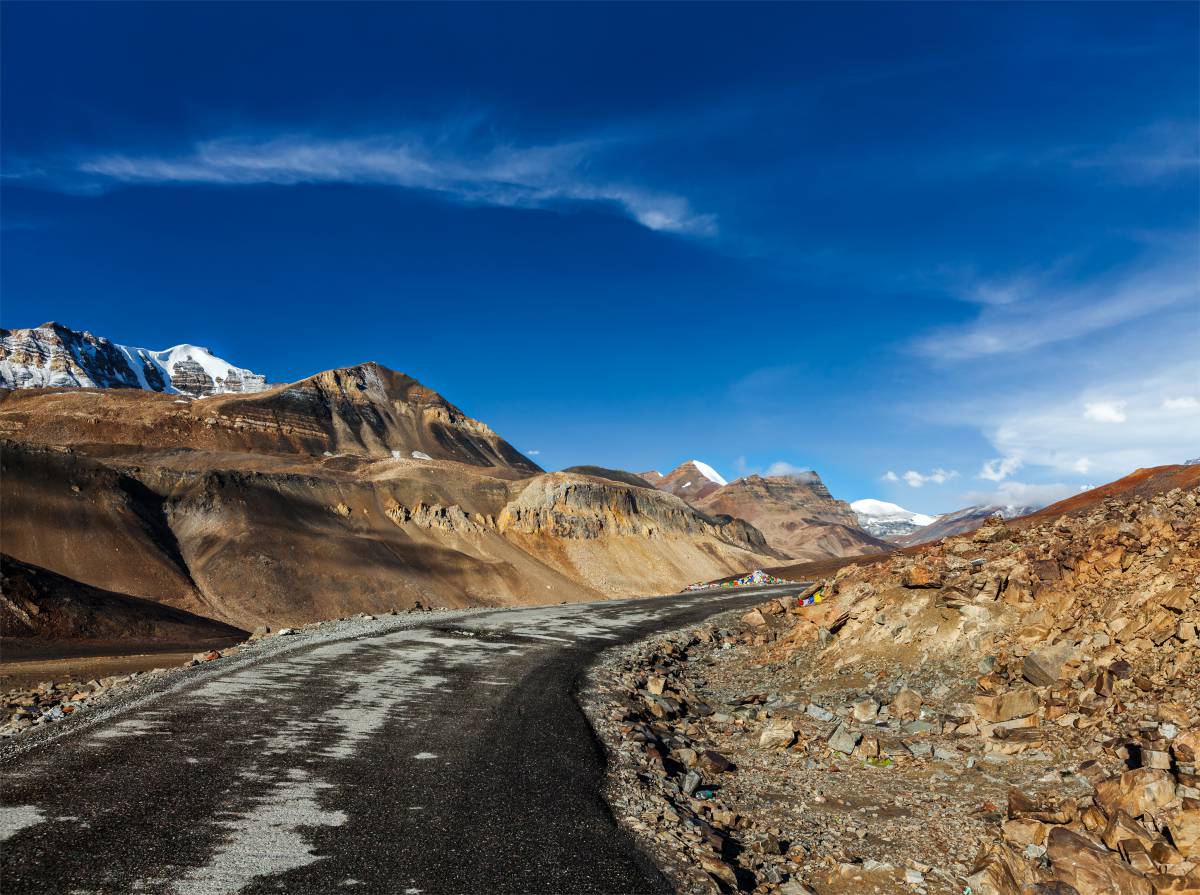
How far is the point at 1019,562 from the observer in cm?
1548

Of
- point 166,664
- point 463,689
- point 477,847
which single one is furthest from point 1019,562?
point 166,664

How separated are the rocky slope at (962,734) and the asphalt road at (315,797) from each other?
1.14m

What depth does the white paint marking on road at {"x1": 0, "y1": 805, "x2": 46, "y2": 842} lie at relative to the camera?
6.50m

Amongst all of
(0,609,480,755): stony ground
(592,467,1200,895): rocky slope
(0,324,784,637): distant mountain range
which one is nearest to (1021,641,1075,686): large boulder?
(592,467,1200,895): rocky slope

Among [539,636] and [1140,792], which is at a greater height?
[1140,792]

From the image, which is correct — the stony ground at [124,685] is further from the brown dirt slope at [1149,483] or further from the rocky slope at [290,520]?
the rocky slope at [290,520]

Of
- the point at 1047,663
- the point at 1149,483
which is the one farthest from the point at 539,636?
the point at 1149,483

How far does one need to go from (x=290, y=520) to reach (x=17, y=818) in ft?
225

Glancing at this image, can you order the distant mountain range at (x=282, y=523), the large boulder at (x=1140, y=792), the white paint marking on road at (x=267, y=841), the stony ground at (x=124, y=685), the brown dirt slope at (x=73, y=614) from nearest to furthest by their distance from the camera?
the white paint marking on road at (x=267, y=841) → the large boulder at (x=1140, y=792) → the stony ground at (x=124, y=685) → the brown dirt slope at (x=73, y=614) → the distant mountain range at (x=282, y=523)

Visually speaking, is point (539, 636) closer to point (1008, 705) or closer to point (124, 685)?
point (124, 685)

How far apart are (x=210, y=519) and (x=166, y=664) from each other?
44.4 meters

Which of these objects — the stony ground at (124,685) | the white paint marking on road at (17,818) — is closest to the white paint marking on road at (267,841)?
the white paint marking on road at (17,818)

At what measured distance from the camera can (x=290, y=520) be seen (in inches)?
2758

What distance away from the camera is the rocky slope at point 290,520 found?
2211 inches
